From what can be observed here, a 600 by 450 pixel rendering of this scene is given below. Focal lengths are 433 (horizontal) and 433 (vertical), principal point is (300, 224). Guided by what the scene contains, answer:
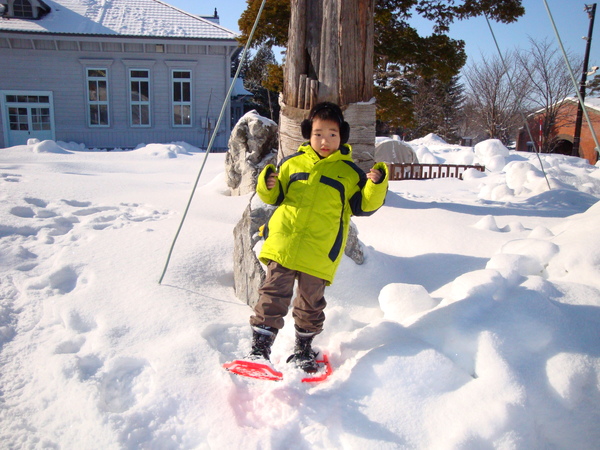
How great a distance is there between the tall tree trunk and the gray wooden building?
45.3 feet

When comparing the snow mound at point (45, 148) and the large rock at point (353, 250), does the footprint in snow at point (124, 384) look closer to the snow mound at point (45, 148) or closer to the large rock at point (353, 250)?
the large rock at point (353, 250)

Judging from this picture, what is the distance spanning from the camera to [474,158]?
59.0 feet

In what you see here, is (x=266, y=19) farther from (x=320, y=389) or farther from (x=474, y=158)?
(x=474, y=158)

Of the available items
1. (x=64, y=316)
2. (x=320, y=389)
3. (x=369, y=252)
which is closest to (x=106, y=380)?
(x=64, y=316)

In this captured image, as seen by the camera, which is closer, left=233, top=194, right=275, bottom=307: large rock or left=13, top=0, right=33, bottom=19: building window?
left=233, top=194, right=275, bottom=307: large rock

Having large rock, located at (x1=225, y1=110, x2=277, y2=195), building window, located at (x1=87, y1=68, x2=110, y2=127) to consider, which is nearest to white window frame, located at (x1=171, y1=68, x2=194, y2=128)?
building window, located at (x1=87, y1=68, x2=110, y2=127)

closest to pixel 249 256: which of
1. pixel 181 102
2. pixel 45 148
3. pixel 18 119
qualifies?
pixel 45 148

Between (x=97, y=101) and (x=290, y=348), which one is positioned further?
(x=97, y=101)

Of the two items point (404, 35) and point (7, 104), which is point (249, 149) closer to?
point (404, 35)

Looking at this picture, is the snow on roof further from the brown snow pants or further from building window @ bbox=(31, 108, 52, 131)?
the brown snow pants

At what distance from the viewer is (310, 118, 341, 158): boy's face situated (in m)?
2.37

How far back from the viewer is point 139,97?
1703cm

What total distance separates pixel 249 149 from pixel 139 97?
1253 cm

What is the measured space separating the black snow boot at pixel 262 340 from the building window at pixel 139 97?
54.6ft
